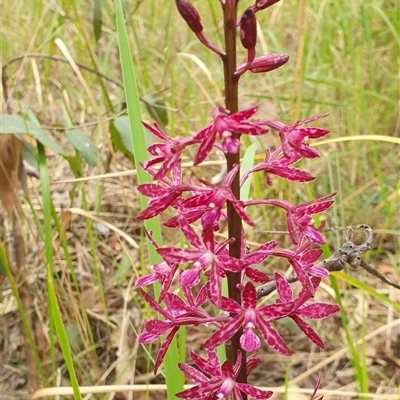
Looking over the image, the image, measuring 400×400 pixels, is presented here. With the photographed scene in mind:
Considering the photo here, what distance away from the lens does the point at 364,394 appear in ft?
4.69

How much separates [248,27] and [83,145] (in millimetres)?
1184

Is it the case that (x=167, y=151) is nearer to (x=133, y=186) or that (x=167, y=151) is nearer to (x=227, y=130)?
(x=227, y=130)

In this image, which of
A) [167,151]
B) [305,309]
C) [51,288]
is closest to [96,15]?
[51,288]

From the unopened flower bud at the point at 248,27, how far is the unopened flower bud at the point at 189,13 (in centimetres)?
9

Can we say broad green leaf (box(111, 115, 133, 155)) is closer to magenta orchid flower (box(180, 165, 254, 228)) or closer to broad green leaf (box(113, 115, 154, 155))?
broad green leaf (box(113, 115, 154, 155))

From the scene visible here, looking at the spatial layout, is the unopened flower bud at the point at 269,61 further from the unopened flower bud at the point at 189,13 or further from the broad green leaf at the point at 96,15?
the broad green leaf at the point at 96,15

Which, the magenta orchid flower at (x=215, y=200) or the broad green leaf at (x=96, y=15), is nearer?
the magenta orchid flower at (x=215, y=200)

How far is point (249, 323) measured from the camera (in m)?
0.93

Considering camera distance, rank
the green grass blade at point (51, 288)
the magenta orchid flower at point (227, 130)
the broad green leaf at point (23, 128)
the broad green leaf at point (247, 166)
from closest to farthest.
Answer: the magenta orchid flower at point (227, 130), the green grass blade at point (51, 288), the broad green leaf at point (247, 166), the broad green leaf at point (23, 128)

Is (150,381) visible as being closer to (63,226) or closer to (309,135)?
(63,226)

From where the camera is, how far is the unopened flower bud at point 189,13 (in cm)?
95

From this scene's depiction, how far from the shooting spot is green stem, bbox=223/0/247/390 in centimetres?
92

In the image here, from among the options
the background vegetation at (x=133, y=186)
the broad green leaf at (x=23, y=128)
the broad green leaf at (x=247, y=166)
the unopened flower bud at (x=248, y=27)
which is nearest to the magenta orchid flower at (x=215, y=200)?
the unopened flower bud at (x=248, y=27)

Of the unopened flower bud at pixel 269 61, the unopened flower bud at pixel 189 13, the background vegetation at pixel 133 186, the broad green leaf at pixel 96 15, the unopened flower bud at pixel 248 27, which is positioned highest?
the broad green leaf at pixel 96 15
